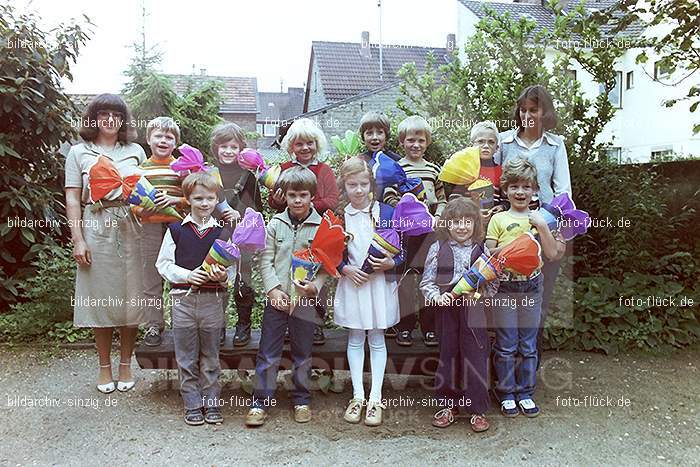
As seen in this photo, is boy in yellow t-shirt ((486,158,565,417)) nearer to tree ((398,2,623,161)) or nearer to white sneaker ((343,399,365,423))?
white sneaker ((343,399,365,423))

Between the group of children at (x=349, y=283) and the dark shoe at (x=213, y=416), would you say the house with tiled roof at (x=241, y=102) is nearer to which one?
the group of children at (x=349, y=283)

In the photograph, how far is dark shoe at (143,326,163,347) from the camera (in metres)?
4.12

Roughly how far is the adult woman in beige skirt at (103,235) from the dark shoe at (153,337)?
0.12 metres

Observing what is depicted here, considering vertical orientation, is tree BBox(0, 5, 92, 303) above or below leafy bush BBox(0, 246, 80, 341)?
above

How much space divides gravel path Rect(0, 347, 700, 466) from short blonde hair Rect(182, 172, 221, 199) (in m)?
1.56

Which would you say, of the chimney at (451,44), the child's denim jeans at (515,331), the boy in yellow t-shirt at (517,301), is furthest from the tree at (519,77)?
the child's denim jeans at (515,331)

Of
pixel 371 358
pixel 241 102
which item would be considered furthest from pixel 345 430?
pixel 241 102

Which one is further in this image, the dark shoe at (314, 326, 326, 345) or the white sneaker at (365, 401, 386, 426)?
the dark shoe at (314, 326, 326, 345)

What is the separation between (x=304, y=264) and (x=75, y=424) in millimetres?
1889

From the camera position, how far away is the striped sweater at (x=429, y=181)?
4055 mm

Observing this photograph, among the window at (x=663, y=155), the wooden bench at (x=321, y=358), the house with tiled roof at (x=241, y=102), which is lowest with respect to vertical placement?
the wooden bench at (x=321, y=358)

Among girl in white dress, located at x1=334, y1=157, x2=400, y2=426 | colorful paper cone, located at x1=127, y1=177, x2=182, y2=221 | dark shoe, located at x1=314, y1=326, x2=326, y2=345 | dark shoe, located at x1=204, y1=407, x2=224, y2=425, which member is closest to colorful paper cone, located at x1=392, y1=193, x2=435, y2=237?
girl in white dress, located at x1=334, y1=157, x2=400, y2=426

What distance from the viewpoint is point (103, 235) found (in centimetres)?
402

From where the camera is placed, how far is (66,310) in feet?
19.1
